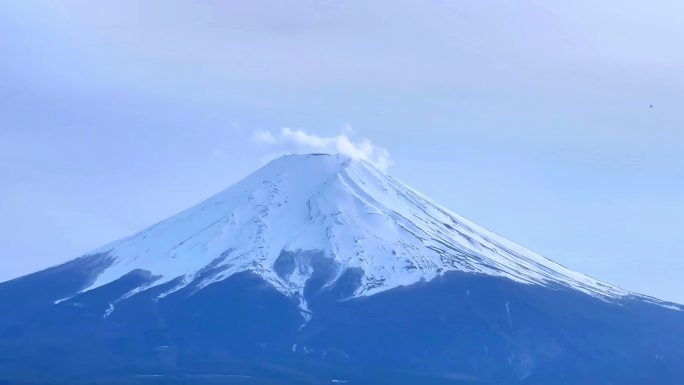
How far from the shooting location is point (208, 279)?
410ft

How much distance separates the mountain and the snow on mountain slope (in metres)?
0.16

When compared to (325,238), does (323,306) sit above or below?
below

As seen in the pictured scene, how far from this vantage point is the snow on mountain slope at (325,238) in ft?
412

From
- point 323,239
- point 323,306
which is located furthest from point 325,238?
point 323,306

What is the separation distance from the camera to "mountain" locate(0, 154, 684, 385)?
113 metres

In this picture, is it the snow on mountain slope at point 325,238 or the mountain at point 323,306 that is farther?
the snow on mountain slope at point 325,238

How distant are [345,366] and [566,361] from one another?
641 inches

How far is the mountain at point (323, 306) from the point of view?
11256 cm

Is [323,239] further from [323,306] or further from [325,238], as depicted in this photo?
[323,306]

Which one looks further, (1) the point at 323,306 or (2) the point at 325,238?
(2) the point at 325,238

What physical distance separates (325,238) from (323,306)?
8.93m

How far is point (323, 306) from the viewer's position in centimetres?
11962

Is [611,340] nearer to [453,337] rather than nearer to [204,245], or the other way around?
[453,337]

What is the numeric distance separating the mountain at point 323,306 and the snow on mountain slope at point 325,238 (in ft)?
0.53
